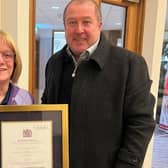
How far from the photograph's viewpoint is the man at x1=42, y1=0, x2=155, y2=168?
115 cm

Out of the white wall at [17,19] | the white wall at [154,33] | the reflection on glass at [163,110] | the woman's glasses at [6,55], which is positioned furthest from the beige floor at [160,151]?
the woman's glasses at [6,55]

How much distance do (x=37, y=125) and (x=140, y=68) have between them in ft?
1.65

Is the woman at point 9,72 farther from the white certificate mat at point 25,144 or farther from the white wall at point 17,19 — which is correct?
the white wall at point 17,19

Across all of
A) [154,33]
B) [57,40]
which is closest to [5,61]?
[57,40]

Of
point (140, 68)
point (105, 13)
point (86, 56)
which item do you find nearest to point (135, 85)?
point (140, 68)

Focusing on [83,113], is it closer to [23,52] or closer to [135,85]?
[135,85]

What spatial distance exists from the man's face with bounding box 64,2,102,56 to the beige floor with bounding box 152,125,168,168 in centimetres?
292

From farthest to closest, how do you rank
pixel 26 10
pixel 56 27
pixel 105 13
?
1. pixel 105 13
2. pixel 56 27
3. pixel 26 10

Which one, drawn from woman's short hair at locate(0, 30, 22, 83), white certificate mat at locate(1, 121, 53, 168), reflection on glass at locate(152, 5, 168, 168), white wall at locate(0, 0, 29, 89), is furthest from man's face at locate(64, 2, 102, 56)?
reflection on glass at locate(152, 5, 168, 168)

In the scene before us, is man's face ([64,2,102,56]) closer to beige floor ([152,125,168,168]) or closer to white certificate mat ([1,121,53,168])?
white certificate mat ([1,121,53,168])

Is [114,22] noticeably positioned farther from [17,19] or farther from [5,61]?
[5,61]

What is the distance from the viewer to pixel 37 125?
1007mm

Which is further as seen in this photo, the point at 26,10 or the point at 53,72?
the point at 26,10

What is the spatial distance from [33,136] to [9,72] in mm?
342
